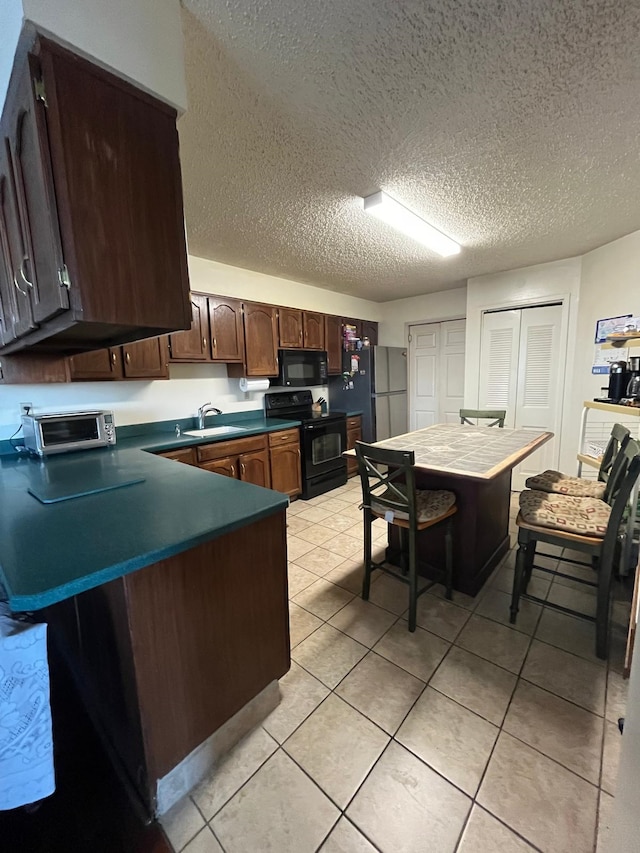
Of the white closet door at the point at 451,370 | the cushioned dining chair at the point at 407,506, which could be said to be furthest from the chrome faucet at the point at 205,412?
the white closet door at the point at 451,370

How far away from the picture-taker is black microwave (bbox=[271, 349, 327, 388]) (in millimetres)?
3827

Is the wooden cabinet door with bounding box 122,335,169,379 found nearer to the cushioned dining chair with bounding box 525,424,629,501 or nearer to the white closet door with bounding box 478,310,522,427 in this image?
the cushioned dining chair with bounding box 525,424,629,501

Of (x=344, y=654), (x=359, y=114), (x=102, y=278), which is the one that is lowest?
(x=344, y=654)

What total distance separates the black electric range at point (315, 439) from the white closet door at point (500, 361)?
1752 mm

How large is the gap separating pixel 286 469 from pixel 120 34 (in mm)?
3070

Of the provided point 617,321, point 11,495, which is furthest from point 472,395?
point 11,495

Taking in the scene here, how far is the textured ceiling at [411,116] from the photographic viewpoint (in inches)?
43.1

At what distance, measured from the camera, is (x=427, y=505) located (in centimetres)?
196

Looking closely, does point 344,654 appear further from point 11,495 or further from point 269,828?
point 11,495

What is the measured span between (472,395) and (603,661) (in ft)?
10.0

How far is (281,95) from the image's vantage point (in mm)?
1373

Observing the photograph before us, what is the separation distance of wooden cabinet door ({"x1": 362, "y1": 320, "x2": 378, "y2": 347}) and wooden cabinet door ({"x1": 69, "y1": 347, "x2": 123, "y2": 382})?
3.32 m

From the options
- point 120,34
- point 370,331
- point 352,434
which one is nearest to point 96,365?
point 120,34

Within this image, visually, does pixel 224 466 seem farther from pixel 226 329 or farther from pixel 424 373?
pixel 424 373
